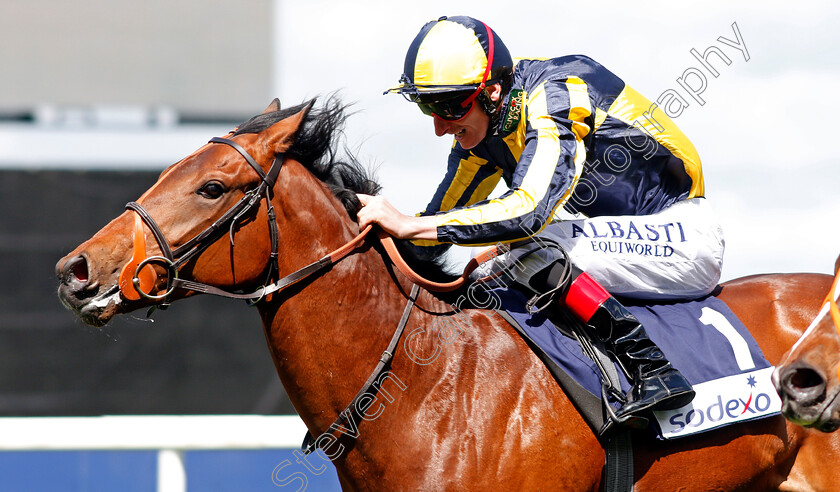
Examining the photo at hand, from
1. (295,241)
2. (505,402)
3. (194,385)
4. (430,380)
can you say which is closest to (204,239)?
(295,241)

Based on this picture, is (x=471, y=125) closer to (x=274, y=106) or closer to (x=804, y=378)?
(x=274, y=106)

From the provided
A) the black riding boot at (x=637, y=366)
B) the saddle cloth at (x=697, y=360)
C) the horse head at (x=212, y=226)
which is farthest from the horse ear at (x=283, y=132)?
the black riding boot at (x=637, y=366)

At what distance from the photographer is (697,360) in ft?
9.25

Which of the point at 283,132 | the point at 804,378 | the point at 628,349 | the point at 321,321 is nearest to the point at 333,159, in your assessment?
the point at 283,132

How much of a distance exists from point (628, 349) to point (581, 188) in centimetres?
68

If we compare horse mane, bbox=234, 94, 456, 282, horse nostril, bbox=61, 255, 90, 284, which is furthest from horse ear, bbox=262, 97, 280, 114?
horse nostril, bbox=61, 255, 90, 284

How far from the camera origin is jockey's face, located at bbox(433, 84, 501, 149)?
9.67 ft

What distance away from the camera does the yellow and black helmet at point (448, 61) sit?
282 centimetres

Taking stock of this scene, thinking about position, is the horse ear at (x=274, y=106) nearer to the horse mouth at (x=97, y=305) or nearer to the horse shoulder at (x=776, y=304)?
the horse mouth at (x=97, y=305)

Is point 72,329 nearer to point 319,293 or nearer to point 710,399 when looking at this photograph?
point 319,293

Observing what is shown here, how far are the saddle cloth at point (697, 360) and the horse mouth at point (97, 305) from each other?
4.19 feet

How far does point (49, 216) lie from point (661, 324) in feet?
16.5

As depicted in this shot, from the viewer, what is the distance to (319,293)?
268cm

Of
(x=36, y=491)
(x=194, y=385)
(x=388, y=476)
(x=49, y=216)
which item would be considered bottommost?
(x=194, y=385)
